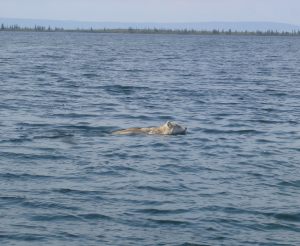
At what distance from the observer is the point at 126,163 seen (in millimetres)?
18641

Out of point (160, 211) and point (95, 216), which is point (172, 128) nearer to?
point (160, 211)

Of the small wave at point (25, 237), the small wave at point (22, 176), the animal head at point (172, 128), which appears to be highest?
the animal head at point (172, 128)

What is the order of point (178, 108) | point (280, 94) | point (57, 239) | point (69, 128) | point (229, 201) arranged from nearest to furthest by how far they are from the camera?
1. point (57, 239)
2. point (229, 201)
3. point (69, 128)
4. point (178, 108)
5. point (280, 94)

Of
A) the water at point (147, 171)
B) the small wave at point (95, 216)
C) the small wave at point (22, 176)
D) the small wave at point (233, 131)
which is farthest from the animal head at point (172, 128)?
the small wave at point (95, 216)

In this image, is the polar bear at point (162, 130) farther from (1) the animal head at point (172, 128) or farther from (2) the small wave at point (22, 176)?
(2) the small wave at point (22, 176)

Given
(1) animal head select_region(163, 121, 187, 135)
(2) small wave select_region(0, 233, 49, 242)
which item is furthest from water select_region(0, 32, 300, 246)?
(1) animal head select_region(163, 121, 187, 135)

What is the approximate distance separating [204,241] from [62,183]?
4.47m

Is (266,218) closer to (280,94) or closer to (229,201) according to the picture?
(229,201)

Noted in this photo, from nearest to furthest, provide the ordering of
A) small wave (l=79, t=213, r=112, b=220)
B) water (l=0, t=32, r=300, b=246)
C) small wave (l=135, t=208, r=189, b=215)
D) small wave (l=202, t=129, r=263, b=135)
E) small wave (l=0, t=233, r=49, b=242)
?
small wave (l=0, t=233, r=49, b=242) < water (l=0, t=32, r=300, b=246) < small wave (l=79, t=213, r=112, b=220) < small wave (l=135, t=208, r=189, b=215) < small wave (l=202, t=129, r=263, b=135)

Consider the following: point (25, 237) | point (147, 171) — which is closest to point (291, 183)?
point (147, 171)

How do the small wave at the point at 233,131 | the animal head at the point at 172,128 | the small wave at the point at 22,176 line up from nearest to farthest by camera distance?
the small wave at the point at 22,176 < the animal head at the point at 172,128 < the small wave at the point at 233,131

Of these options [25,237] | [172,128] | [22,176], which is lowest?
[25,237]

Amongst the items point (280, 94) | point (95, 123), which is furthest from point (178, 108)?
point (280, 94)

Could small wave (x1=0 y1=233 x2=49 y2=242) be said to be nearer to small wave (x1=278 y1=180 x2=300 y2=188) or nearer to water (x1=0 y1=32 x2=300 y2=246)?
water (x1=0 y1=32 x2=300 y2=246)
